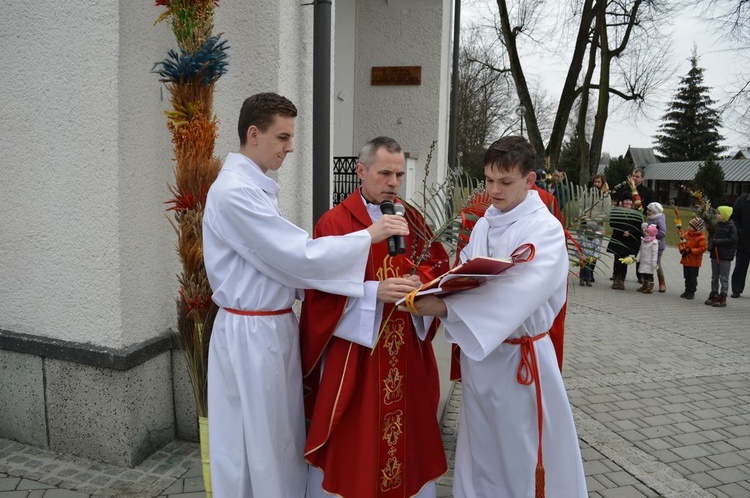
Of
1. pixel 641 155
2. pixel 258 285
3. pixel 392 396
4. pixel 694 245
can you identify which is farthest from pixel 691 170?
pixel 258 285

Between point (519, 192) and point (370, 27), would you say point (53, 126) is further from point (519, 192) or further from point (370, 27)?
point (370, 27)

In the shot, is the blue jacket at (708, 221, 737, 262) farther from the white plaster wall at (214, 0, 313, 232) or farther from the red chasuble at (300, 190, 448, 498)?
the red chasuble at (300, 190, 448, 498)

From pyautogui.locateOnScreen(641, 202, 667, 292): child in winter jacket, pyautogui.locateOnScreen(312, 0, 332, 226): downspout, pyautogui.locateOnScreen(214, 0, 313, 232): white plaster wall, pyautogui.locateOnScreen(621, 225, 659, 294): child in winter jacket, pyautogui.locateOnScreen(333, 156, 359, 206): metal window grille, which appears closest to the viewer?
pyautogui.locateOnScreen(214, 0, 313, 232): white plaster wall

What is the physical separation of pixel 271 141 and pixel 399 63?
616 centimetres

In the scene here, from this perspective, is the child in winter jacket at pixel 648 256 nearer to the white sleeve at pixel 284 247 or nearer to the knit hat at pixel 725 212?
the knit hat at pixel 725 212

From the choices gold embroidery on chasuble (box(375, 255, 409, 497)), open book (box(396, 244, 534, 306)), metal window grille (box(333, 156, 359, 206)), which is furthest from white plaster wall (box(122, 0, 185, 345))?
metal window grille (box(333, 156, 359, 206))

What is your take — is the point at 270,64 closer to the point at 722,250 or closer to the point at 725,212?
the point at 722,250

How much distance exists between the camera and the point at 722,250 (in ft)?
32.8

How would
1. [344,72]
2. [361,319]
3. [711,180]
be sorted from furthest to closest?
[711,180]
[344,72]
[361,319]

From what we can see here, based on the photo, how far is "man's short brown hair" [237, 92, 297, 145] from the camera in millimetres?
2645

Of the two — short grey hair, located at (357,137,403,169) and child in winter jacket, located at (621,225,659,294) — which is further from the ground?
short grey hair, located at (357,137,403,169)

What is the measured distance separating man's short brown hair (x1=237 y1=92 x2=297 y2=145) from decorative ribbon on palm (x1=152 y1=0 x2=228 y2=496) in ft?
1.59

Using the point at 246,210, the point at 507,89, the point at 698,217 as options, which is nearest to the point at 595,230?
the point at 246,210

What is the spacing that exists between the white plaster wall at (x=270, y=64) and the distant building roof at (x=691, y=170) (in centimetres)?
5839
